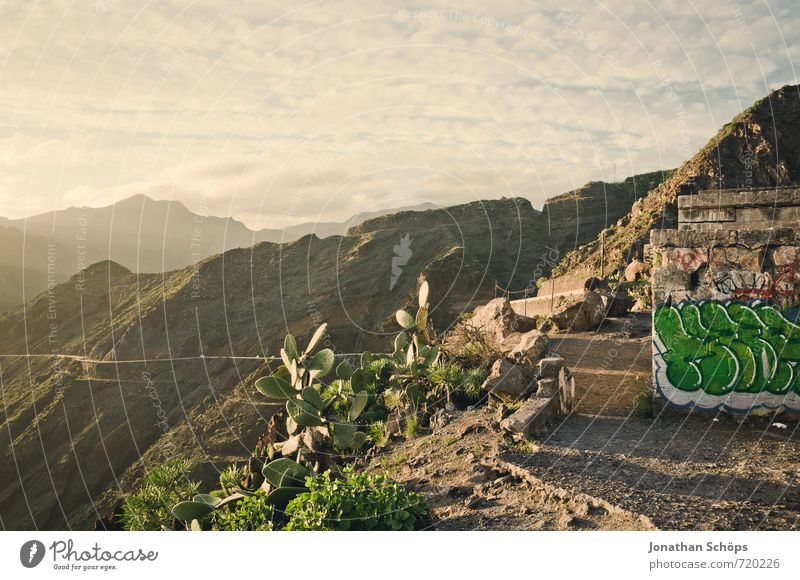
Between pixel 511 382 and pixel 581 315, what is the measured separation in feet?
25.6

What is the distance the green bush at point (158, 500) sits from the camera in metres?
12.1

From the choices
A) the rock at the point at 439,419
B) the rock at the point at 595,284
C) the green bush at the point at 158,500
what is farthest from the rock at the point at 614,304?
the green bush at the point at 158,500

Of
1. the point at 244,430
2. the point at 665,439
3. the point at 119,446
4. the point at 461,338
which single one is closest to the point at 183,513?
the point at 665,439

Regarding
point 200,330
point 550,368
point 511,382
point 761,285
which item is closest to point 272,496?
point 511,382

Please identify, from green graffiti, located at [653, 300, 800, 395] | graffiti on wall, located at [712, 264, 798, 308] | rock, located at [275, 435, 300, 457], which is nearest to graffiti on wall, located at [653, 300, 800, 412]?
green graffiti, located at [653, 300, 800, 395]

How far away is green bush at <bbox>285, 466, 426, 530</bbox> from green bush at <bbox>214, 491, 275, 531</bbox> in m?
0.66

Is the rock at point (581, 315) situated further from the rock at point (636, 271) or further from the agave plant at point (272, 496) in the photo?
the agave plant at point (272, 496)

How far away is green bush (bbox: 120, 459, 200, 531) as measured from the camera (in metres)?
12.1

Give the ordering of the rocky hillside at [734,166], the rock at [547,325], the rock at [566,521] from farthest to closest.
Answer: the rocky hillside at [734,166]
the rock at [547,325]
the rock at [566,521]

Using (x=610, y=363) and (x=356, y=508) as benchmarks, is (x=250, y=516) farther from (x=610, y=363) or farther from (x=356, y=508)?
(x=610, y=363)

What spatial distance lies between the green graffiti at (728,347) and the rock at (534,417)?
7.48 feet

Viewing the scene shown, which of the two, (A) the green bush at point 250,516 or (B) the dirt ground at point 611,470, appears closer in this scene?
(B) the dirt ground at point 611,470

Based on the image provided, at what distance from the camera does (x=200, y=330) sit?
63.6 metres

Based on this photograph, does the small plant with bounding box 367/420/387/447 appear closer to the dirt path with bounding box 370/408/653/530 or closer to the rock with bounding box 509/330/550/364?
the dirt path with bounding box 370/408/653/530
